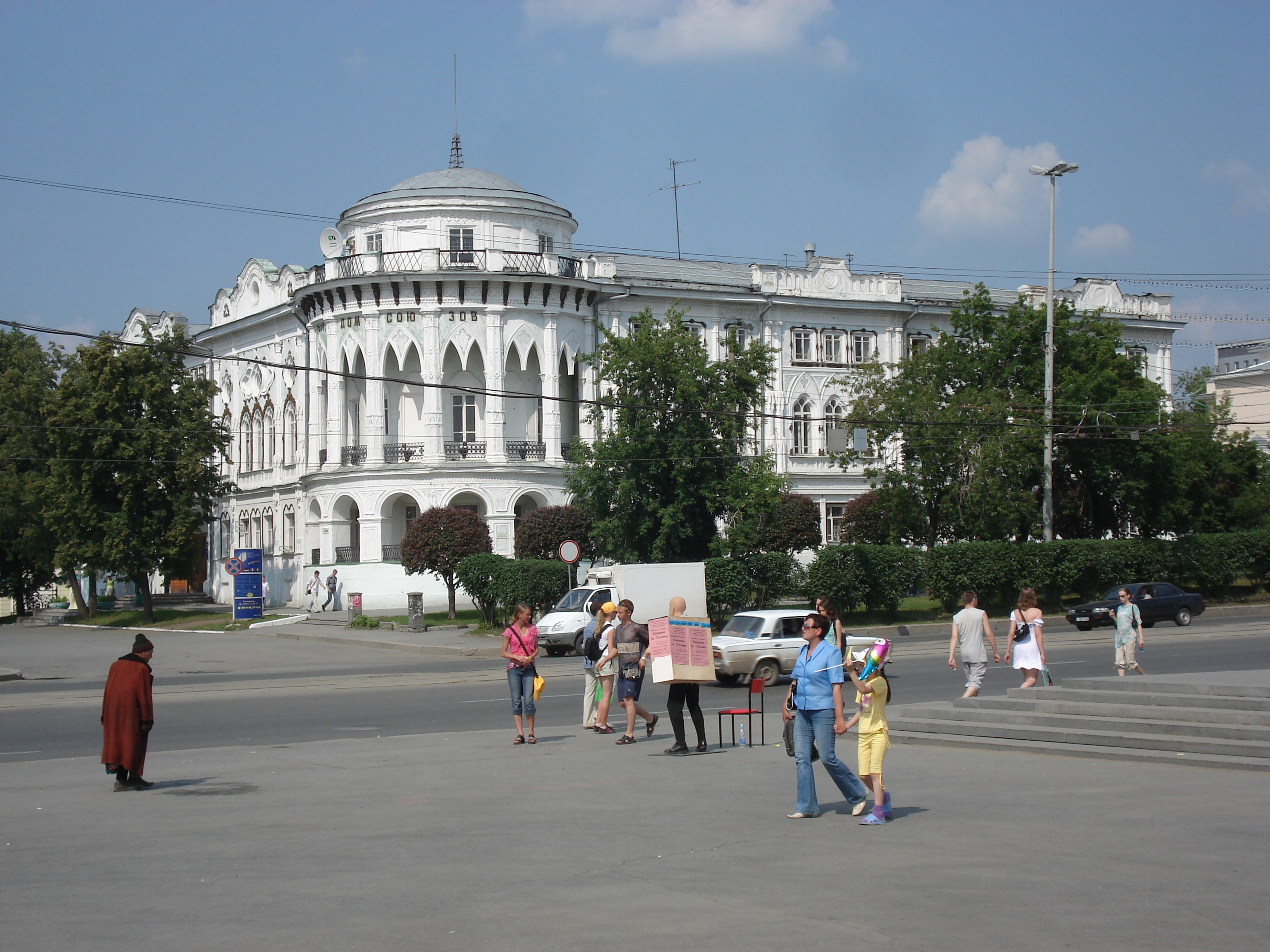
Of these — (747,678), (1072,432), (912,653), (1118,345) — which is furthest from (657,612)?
(1118,345)

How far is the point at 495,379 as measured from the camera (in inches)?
1983

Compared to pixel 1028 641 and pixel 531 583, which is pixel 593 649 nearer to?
pixel 1028 641

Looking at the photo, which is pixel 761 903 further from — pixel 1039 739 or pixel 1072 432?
pixel 1072 432

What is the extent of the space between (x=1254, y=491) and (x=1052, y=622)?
18.6 m

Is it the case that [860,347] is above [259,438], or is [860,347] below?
above

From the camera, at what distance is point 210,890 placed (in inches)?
327

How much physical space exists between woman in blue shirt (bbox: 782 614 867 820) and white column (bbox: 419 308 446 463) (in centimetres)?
4090

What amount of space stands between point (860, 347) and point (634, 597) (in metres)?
31.1

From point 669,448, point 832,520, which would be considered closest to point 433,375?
point 669,448

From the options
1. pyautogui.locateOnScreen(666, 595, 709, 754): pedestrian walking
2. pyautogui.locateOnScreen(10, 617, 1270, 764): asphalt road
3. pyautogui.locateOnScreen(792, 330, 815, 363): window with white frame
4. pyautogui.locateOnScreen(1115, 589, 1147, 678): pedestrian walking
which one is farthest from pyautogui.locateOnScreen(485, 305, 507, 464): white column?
pyautogui.locateOnScreen(666, 595, 709, 754): pedestrian walking

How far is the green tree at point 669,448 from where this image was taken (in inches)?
1545

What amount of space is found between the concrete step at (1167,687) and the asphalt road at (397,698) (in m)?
4.09

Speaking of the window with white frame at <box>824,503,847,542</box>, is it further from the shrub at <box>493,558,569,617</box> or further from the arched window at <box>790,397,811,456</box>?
the shrub at <box>493,558,569,617</box>

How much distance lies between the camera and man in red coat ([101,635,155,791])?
12.5 metres
